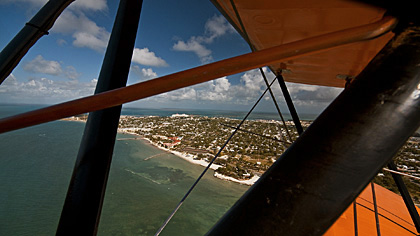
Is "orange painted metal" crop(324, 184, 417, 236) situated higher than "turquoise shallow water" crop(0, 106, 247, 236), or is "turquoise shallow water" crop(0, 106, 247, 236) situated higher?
"orange painted metal" crop(324, 184, 417, 236)

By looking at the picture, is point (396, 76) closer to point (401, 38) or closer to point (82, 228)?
point (401, 38)

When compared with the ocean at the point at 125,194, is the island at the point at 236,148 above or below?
above

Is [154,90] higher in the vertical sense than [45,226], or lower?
higher

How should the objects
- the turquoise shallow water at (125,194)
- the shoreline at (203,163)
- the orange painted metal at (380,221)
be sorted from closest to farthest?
the orange painted metal at (380,221) < the turquoise shallow water at (125,194) < the shoreline at (203,163)

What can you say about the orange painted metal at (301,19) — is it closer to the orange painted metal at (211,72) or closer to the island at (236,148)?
the orange painted metal at (211,72)

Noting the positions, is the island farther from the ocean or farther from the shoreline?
the ocean

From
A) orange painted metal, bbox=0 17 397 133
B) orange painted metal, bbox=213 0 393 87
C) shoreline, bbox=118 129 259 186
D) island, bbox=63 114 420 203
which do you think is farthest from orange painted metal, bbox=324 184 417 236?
shoreline, bbox=118 129 259 186

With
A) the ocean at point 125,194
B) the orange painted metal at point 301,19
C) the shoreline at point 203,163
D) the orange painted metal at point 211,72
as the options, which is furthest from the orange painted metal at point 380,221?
the shoreline at point 203,163

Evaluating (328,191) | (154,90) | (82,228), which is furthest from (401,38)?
(82,228)
